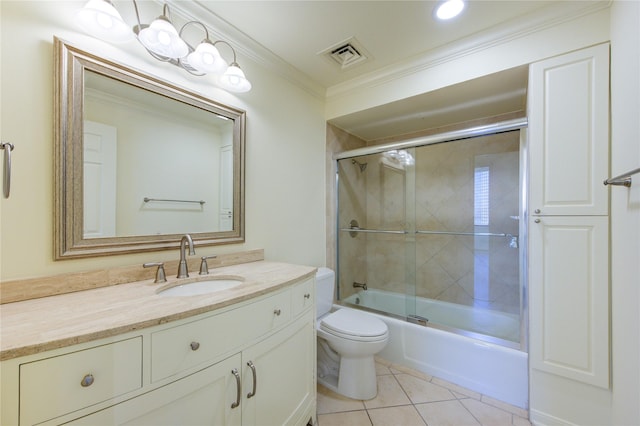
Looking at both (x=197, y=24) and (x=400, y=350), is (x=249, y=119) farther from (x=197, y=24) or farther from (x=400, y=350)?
(x=400, y=350)

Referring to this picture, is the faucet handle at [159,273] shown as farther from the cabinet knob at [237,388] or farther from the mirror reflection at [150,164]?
the cabinet knob at [237,388]

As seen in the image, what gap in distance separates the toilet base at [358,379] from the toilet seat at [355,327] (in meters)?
0.19

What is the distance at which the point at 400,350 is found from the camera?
79.5 inches

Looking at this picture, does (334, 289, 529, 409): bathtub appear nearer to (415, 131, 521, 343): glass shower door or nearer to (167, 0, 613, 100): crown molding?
(415, 131, 521, 343): glass shower door

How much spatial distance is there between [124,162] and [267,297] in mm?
925

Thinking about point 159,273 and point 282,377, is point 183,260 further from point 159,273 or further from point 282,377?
point 282,377

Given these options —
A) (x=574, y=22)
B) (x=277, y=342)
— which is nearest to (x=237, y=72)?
(x=277, y=342)

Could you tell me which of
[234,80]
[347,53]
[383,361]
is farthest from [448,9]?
[383,361]

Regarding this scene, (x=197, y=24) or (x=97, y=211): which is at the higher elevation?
(x=197, y=24)

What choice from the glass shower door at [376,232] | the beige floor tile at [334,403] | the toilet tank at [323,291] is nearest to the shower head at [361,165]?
the glass shower door at [376,232]

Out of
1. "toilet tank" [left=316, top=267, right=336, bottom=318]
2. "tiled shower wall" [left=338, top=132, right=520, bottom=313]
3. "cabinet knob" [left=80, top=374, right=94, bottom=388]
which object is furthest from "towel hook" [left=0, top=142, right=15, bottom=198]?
"tiled shower wall" [left=338, top=132, right=520, bottom=313]

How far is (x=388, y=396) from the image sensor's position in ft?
5.51

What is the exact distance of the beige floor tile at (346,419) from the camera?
1.46m

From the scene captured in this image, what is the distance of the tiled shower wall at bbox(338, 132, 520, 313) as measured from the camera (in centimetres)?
223
